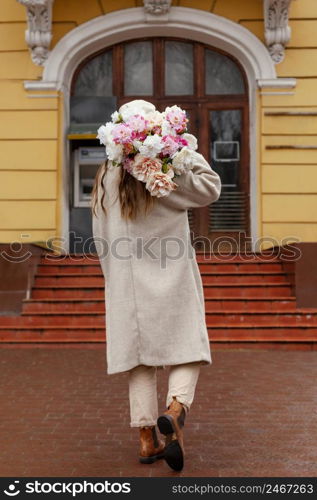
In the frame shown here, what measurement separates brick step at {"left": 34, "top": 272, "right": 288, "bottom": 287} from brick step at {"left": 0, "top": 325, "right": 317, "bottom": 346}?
1179 mm

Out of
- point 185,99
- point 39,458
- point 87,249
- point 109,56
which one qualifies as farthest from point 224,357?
point 109,56

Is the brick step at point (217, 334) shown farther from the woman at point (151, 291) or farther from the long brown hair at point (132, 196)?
the long brown hair at point (132, 196)

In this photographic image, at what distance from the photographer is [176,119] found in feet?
11.5

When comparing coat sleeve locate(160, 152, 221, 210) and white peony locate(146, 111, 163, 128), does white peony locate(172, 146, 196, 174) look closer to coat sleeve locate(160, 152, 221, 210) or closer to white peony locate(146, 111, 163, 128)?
coat sleeve locate(160, 152, 221, 210)

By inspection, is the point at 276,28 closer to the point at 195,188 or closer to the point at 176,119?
the point at 176,119

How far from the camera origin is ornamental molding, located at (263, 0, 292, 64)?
38.2 ft

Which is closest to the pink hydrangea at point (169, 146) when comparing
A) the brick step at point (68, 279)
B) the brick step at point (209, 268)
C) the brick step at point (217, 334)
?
the brick step at point (217, 334)

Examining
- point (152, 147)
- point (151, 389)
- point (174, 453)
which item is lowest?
point (174, 453)

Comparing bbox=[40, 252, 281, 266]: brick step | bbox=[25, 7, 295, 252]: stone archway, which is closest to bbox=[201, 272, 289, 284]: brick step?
bbox=[40, 252, 281, 266]: brick step

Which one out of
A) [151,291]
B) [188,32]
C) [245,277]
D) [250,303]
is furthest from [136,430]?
[188,32]

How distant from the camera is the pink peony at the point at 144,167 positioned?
341 cm

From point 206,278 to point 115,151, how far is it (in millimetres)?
6423

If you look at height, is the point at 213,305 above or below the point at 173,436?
above

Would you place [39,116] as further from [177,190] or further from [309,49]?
[177,190]
